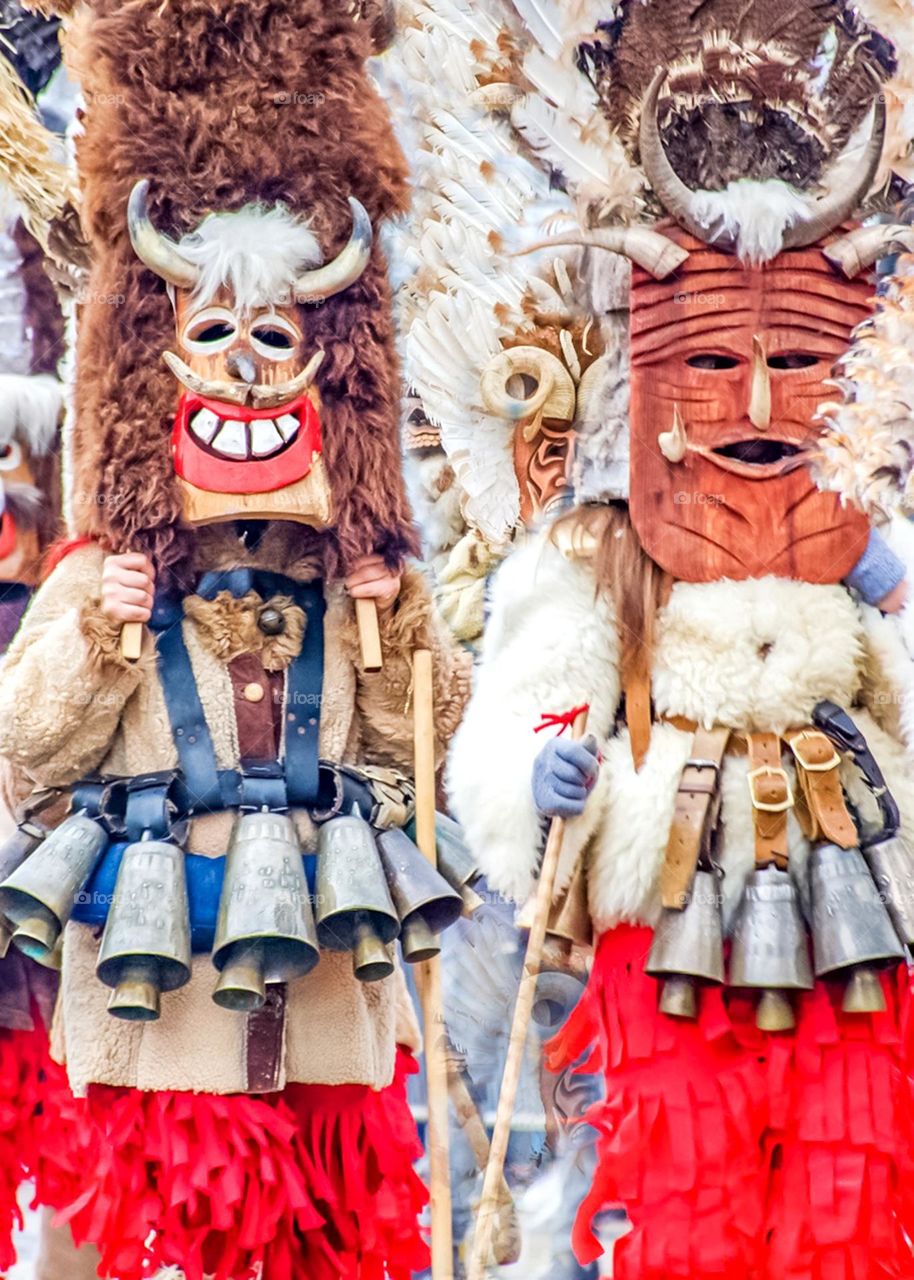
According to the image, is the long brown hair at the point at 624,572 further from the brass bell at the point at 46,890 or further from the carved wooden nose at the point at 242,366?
the brass bell at the point at 46,890

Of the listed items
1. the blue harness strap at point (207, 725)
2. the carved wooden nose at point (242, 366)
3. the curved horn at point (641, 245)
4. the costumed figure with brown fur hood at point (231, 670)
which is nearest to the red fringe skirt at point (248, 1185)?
the costumed figure with brown fur hood at point (231, 670)

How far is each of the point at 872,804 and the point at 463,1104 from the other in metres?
0.79

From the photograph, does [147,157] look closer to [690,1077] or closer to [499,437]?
[499,437]

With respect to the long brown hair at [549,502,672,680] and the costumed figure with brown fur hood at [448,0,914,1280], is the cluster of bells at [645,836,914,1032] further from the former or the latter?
the long brown hair at [549,502,672,680]

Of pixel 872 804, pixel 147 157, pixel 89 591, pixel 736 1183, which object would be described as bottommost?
pixel 736 1183

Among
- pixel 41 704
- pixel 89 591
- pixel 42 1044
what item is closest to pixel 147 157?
pixel 89 591

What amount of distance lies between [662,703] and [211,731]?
1.96 feet

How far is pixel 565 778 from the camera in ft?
7.91

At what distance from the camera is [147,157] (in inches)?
101

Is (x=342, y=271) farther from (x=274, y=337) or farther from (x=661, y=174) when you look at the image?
(x=661, y=174)

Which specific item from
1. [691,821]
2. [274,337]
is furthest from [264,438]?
[691,821]

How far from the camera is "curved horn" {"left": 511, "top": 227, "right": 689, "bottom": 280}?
2.55m

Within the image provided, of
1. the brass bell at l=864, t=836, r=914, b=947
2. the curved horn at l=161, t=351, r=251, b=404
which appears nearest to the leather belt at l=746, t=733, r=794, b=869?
the brass bell at l=864, t=836, r=914, b=947

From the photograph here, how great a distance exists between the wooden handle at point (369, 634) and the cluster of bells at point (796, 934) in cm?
53
